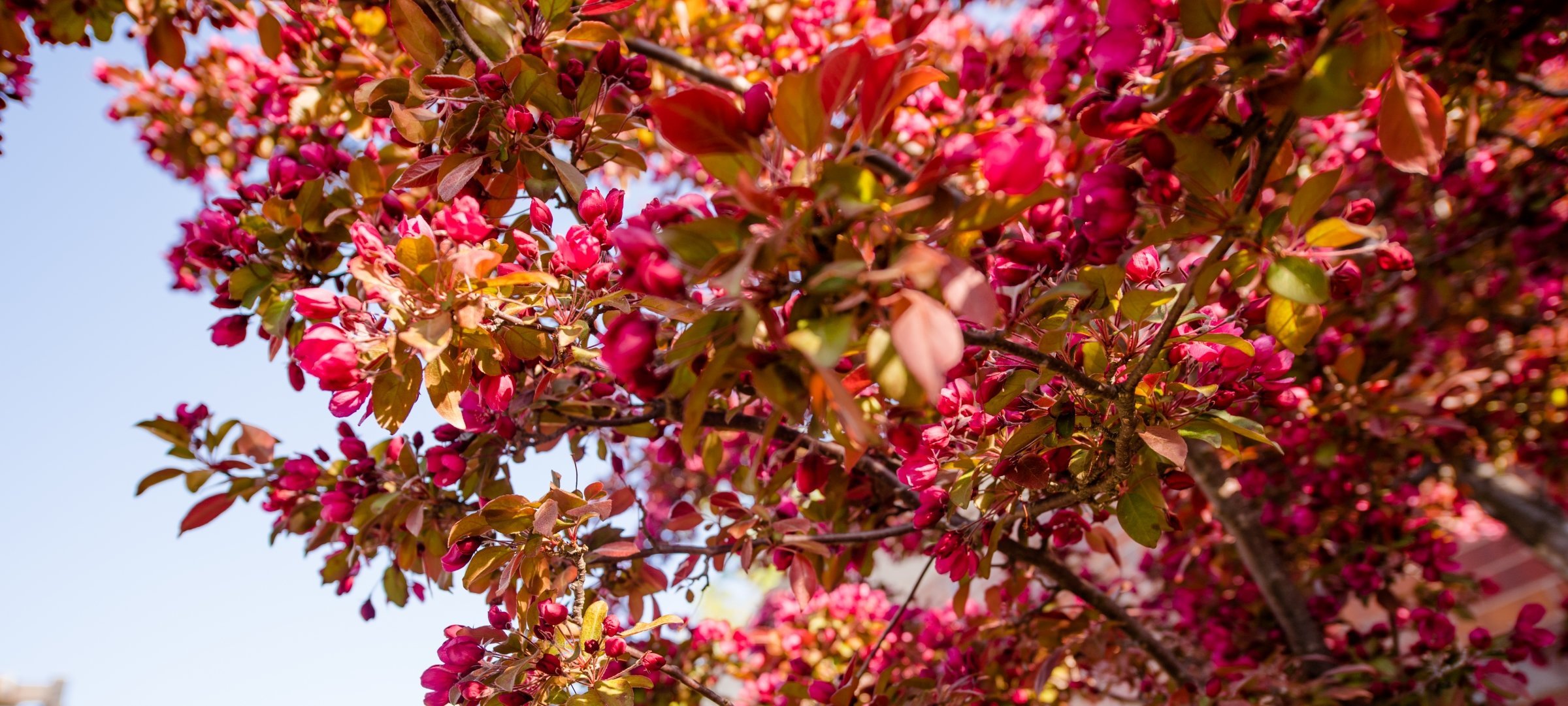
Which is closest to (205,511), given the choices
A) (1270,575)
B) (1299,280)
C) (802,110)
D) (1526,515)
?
(802,110)

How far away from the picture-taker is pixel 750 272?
866 millimetres

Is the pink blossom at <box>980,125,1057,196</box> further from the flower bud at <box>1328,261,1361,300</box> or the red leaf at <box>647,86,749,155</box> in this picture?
the flower bud at <box>1328,261,1361,300</box>

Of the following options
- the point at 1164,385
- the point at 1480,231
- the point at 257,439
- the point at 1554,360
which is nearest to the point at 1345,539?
the point at 1554,360

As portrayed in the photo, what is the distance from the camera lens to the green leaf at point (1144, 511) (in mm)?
1292

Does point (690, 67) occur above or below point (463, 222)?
above

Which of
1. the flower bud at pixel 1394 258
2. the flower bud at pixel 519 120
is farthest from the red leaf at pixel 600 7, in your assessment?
the flower bud at pixel 1394 258

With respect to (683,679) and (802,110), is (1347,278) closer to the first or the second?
(802,110)

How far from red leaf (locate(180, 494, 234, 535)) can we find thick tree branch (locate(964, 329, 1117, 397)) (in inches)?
64.9

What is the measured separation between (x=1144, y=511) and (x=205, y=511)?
184 centimetres

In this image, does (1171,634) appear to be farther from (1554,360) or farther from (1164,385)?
(1554,360)

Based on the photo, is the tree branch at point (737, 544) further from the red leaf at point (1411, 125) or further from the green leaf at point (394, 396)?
the red leaf at point (1411, 125)

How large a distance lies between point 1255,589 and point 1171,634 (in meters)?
0.39

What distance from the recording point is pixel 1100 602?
6.80 feet

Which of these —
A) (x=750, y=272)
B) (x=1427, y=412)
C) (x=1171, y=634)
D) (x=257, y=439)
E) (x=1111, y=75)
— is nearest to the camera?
(x=750, y=272)
